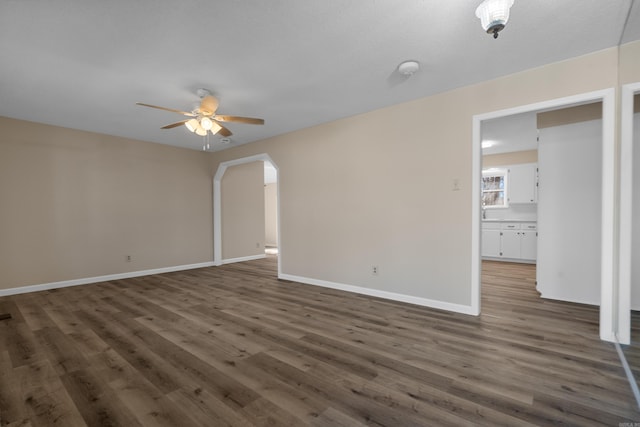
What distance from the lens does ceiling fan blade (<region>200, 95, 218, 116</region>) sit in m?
3.00

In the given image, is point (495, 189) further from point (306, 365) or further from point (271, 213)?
point (271, 213)

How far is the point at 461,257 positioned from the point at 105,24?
3.90 metres

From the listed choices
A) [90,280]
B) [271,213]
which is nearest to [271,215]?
[271,213]

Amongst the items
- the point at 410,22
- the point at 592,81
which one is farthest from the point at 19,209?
the point at 592,81

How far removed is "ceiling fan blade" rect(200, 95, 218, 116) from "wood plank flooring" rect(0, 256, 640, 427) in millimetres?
2287

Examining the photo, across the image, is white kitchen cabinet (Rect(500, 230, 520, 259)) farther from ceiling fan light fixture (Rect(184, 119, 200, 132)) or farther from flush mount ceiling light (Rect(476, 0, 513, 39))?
ceiling fan light fixture (Rect(184, 119, 200, 132))

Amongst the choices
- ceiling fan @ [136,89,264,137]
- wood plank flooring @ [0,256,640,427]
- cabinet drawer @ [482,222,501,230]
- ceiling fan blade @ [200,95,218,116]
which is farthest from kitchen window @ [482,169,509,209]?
ceiling fan blade @ [200,95,218,116]

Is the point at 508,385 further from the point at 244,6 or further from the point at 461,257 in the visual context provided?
the point at 244,6

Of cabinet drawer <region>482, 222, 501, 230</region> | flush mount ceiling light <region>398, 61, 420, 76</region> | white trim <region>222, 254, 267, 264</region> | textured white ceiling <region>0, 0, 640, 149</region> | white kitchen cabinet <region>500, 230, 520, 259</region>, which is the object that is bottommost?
white trim <region>222, 254, 267, 264</region>

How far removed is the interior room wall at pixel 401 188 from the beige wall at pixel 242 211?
2.46 metres

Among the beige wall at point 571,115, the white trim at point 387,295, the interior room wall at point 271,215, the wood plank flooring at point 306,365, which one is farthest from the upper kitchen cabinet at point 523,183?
the interior room wall at point 271,215

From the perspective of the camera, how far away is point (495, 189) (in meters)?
7.00

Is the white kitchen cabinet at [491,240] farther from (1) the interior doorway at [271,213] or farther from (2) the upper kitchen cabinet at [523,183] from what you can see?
(1) the interior doorway at [271,213]

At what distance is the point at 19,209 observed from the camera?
430 centimetres
